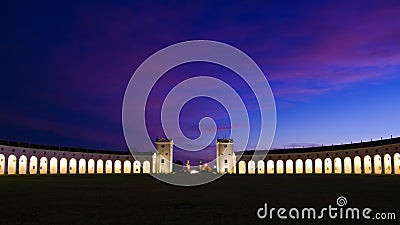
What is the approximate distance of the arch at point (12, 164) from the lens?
59362mm

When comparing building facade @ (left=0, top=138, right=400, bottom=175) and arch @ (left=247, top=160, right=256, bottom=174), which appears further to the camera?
arch @ (left=247, top=160, right=256, bottom=174)

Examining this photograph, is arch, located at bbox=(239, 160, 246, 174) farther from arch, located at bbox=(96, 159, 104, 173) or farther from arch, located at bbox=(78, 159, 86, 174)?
arch, located at bbox=(78, 159, 86, 174)

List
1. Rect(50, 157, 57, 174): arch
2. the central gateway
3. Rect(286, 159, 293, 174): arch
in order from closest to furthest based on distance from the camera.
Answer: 1. Rect(50, 157, 57, 174): arch
2. Rect(286, 159, 293, 174): arch
3. the central gateway

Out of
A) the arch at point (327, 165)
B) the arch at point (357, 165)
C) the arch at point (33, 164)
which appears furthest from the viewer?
the arch at point (327, 165)

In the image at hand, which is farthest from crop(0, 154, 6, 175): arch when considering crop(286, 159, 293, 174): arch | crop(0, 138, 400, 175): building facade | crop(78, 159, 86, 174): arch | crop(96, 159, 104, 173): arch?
crop(286, 159, 293, 174): arch

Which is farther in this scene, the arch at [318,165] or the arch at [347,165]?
the arch at [318,165]

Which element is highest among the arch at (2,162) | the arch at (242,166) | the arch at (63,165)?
the arch at (2,162)

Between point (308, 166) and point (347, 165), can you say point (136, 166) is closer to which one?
point (308, 166)

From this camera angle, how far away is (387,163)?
60562 mm

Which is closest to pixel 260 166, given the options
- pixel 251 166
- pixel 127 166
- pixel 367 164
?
pixel 251 166

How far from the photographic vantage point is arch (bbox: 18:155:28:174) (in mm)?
63000

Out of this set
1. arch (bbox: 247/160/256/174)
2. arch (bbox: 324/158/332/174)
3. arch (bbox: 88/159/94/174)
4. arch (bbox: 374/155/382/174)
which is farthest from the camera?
arch (bbox: 247/160/256/174)

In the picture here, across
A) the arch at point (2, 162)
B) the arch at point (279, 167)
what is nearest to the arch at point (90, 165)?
the arch at point (2, 162)

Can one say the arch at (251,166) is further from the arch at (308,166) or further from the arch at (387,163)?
the arch at (387,163)
